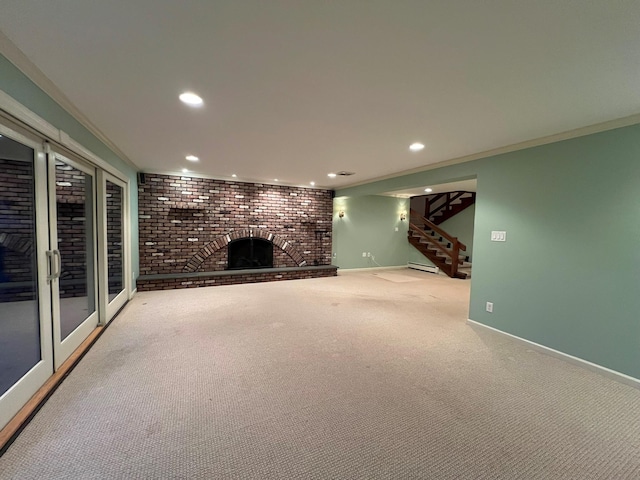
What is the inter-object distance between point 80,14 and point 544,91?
273 cm

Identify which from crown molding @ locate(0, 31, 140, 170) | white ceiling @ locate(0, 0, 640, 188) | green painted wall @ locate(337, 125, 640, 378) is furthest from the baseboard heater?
crown molding @ locate(0, 31, 140, 170)

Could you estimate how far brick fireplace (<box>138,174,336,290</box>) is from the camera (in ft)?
17.3

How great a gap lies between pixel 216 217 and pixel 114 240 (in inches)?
86.4

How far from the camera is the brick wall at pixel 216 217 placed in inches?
209

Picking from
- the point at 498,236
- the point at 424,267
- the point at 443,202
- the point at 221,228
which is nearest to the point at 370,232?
the point at 424,267

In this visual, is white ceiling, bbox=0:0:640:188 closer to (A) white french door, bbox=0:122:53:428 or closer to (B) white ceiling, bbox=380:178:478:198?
(A) white french door, bbox=0:122:53:428

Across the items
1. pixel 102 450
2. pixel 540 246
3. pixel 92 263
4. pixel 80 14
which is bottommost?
pixel 102 450

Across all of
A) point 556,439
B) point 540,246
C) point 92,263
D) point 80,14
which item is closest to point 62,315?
point 92,263

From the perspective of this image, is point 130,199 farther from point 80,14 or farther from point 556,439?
point 556,439

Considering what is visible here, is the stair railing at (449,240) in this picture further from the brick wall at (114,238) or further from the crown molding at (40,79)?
the crown molding at (40,79)

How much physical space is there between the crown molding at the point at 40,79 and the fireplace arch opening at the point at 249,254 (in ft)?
A: 11.5

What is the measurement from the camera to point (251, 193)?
6.11 metres

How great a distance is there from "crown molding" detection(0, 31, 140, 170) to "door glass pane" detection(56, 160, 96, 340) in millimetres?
460

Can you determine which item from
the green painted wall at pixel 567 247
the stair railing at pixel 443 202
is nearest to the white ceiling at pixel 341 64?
the green painted wall at pixel 567 247
